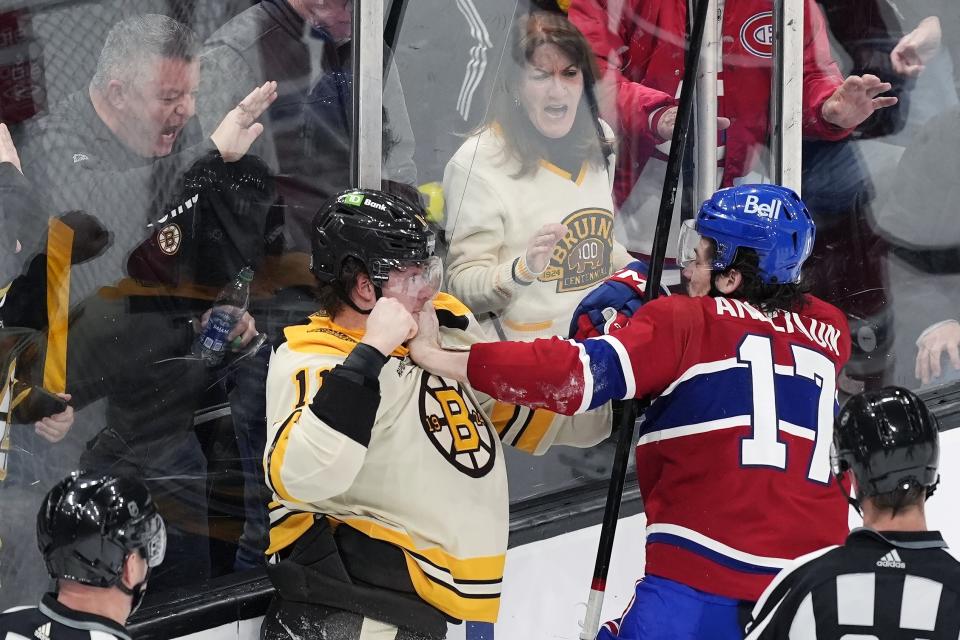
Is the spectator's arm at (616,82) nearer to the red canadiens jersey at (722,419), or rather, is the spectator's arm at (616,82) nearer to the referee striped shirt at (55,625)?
the red canadiens jersey at (722,419)

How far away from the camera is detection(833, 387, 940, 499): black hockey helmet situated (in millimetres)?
1899

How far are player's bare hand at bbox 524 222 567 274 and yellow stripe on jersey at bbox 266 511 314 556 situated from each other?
2.96 feet

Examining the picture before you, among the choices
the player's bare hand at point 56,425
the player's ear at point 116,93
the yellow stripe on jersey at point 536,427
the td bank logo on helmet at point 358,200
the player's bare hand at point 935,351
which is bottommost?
the player's bare hand at point 935,351

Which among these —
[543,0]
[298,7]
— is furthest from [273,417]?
[543,0]

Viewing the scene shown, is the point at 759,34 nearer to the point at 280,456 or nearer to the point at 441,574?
the point at 441,574

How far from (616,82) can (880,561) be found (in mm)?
1748

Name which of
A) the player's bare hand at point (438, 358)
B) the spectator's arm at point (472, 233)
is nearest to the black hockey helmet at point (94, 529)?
the player's bare hand at point (438, 358)

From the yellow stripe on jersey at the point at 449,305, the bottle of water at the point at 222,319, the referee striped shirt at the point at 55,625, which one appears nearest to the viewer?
the referee striped shirt at the point at 55,625

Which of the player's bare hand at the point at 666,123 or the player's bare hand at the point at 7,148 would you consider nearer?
the player's bare hand at the point at 7,148

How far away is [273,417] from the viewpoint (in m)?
2.31

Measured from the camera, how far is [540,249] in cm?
306

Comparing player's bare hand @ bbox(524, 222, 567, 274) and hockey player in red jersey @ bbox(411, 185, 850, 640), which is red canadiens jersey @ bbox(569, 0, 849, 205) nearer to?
player's bare hand @ bbox(524, 222, 567, 274)

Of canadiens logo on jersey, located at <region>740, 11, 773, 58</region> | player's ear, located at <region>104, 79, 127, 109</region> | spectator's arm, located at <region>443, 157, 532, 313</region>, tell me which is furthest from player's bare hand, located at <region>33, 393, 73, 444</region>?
canadiens logo on jersey, located at <region>740, 11, 773, 58</region>

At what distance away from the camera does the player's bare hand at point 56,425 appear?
253 cm
